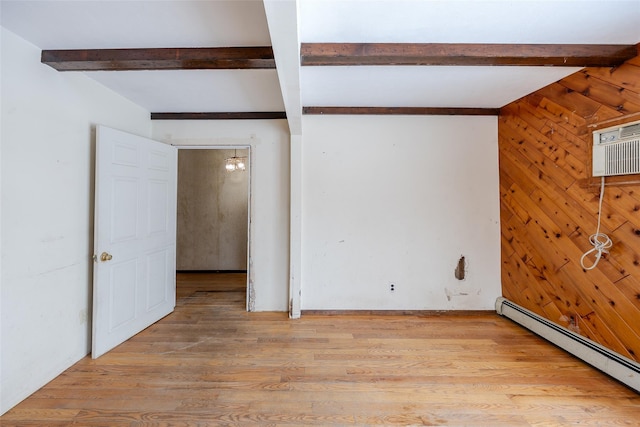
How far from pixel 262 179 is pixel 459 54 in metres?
2.31

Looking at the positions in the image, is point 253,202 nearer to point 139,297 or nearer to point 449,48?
point 139,297

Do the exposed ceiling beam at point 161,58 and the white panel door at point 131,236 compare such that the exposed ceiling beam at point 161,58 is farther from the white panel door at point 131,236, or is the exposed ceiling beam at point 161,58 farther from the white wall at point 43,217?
the white panel door at point 131,236

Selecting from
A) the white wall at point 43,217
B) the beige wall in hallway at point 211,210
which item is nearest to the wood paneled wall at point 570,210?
the white wall at point 43,217

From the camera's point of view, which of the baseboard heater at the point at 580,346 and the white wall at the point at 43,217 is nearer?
the white wall at the point at 43,217

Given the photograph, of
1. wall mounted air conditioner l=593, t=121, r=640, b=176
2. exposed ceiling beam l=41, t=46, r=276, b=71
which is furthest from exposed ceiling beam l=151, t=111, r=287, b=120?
wall mounted air conditioner l=593, t=121, r=640, b=176

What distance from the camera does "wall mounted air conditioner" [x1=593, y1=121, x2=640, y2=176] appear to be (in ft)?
6.30

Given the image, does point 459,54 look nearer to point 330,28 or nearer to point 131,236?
point 330,28

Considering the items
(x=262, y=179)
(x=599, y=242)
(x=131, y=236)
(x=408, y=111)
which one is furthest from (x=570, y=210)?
(x=131, y=236)

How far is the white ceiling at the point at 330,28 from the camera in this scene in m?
1.55

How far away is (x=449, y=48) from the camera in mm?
1918

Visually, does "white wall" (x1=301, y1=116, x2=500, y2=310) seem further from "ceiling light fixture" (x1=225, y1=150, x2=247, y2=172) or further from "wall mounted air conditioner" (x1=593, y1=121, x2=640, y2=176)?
"ceiling light fixture" (x1=225, y1=150, x2=247, y2=172)

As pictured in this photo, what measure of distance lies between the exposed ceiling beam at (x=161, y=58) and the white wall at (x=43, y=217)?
0.19 meters

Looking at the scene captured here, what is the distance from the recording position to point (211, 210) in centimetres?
556

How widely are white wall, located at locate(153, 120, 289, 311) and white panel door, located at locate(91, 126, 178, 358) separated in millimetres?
407
